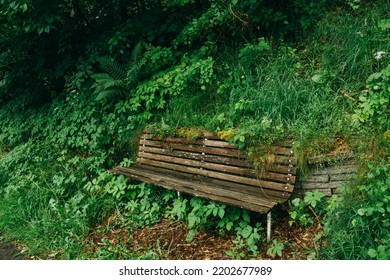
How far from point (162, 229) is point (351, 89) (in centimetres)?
282

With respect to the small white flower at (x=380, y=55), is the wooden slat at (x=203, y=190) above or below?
below

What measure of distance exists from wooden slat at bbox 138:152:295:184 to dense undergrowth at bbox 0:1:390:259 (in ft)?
0.87

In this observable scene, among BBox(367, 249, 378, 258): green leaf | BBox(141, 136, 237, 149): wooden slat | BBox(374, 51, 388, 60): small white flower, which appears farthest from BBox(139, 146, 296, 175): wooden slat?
BBox(374, 51, 388, 60): small white flower

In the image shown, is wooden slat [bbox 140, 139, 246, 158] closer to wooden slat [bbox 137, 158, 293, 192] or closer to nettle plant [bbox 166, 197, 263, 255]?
wooden slat [bbox 137, 158, 293, 192]

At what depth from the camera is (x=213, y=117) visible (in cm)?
436

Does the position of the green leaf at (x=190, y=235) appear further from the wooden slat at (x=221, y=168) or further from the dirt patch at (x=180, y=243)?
the wooden slat at (x=221, y=168)

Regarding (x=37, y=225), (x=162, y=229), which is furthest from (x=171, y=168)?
(x=37, y=225)

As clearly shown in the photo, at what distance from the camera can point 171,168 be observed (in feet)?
14.3

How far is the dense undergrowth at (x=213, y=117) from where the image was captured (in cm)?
330

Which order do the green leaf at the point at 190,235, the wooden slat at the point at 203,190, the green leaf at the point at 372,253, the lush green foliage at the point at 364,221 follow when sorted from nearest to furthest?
the green leaf at the point at 372,253 → the lush green foliage at the point at 364,221 → the wooden slat at the point at 203,190 → the green leaf at the point at 190,235

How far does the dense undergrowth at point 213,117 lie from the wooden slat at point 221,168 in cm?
27

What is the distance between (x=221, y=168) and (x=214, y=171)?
0.13 m

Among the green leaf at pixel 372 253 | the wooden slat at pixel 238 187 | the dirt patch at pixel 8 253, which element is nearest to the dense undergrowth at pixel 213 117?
the green leaf at pixel 372 253

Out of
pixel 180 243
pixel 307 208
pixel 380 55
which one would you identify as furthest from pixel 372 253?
pixel 380 55
